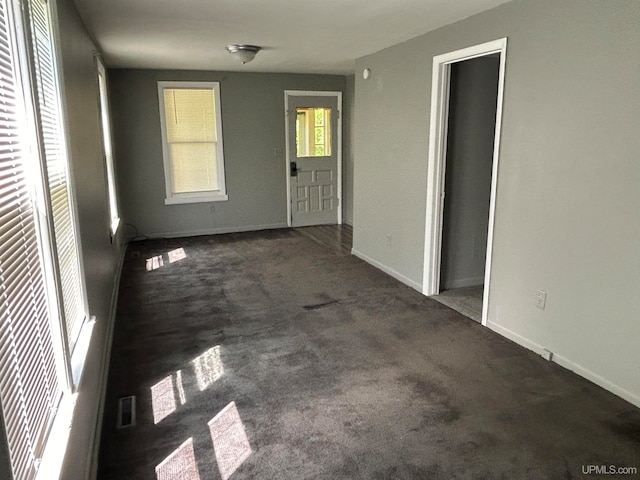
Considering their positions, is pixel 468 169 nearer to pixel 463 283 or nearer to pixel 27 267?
pixel 463 283

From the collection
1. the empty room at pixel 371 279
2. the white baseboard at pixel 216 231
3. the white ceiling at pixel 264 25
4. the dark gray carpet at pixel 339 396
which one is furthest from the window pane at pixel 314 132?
the dark gray carpet at pixel 339 396

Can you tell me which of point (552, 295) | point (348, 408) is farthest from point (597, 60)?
point (348, 408)

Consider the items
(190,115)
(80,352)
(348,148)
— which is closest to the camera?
(80,352)

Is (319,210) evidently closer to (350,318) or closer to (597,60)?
(350,318)

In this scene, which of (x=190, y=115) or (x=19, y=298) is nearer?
(x=19, y=298)

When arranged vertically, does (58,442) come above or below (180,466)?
above

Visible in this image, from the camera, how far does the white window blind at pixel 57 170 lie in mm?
2012

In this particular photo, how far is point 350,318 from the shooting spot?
149 inches

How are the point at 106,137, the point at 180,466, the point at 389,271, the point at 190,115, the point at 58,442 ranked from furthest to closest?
1. the point at 190,115
2. the point at 106,137
3. the point at 389,271
4. the point at 180,466
5. the point at 58,442

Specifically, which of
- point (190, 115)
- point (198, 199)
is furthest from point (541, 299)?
point (190, 115)

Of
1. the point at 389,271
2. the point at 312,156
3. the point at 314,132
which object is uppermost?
the point at 314,132

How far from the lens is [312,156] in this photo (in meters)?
7.34

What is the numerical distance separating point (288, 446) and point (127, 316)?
7.27ft

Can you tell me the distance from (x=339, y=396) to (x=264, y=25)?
2.93m
